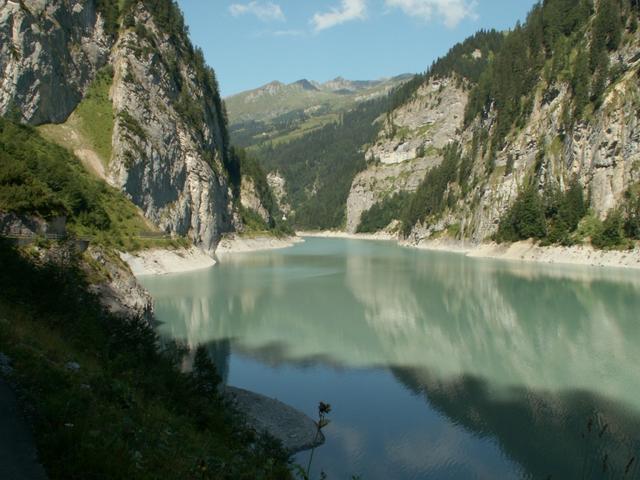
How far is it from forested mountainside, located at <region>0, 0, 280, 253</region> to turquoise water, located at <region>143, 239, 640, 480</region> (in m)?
28.6

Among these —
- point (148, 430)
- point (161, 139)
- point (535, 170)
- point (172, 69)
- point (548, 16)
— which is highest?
point (548, 16)

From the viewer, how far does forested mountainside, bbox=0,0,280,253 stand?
6800cm

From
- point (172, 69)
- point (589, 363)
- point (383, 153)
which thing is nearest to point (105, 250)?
point (589, 363)

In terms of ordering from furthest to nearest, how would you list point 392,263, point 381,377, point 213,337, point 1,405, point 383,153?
point 383,153, point 392,263, point 213,337, point 381,377, point 1,405

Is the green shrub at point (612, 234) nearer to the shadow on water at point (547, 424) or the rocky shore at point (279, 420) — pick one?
the shadow on water at point (547, 424)

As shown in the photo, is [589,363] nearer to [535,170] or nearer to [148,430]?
[148,430]

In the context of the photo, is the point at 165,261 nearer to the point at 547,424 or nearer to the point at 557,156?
the point at 547,424

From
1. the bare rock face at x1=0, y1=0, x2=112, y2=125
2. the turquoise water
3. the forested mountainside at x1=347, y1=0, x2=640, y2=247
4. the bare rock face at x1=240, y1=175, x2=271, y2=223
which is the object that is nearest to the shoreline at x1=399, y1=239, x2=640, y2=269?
the forested mountainside at x1=347, y1=0, x2=640, y2=247

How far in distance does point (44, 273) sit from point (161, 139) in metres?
69.2

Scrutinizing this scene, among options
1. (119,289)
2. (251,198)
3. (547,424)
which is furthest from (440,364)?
(251,198)

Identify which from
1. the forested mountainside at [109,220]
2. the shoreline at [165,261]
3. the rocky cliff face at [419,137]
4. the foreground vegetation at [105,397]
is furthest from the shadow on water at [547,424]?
the rocky cliff face at [419,137]

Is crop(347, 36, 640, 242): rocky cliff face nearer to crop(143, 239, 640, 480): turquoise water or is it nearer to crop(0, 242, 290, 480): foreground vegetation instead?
crop(143, 239, 640, 480): turquoise water

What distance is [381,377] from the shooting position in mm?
23609

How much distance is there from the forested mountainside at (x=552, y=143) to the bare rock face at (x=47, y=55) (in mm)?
71180
